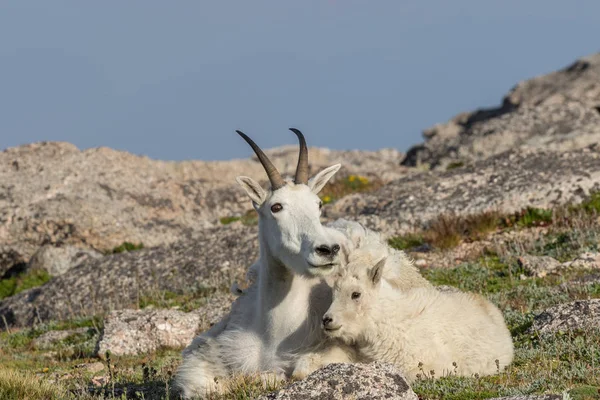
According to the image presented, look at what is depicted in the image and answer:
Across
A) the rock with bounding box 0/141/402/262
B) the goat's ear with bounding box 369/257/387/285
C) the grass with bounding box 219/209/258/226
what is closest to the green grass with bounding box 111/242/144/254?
the rock with bounding box 0/141/402/262

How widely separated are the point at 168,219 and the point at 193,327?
1172 centimetres

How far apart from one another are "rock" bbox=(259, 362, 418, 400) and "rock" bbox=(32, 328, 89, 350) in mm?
9101

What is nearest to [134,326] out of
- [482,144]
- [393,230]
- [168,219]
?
[393,230]

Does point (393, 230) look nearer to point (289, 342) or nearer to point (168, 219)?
point (168, 219)

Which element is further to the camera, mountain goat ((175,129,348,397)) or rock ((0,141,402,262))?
rock ((0,141,402,262))

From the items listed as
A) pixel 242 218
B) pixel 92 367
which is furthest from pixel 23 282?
pixel 92 367

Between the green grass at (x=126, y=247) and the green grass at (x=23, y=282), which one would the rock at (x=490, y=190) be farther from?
the green grass at (x=23, y=282)

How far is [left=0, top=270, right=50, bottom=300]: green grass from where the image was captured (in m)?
22.5

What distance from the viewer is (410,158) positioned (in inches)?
1522

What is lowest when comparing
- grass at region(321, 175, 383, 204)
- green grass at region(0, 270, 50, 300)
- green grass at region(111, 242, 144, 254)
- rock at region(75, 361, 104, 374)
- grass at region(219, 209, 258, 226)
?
rock at region(75, 361, 104, 374)

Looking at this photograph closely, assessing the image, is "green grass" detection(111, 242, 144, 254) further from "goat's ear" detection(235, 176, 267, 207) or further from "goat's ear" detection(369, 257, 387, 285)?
"goat's ear" detection(369, 257, 387, 285)

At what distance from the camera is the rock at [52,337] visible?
1560 cm

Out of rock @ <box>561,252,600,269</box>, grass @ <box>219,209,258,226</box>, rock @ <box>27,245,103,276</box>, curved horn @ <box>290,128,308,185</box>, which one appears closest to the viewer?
curved horn @ <box>290,128,308,185</box>

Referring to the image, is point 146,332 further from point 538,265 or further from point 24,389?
point 538,265
